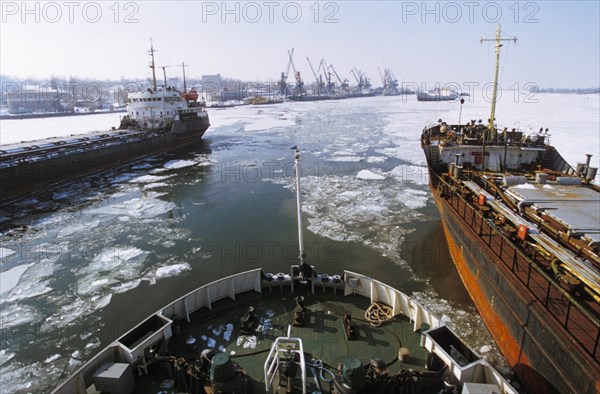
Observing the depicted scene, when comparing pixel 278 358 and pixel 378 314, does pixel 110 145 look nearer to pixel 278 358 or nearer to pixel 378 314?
pixel 378 314

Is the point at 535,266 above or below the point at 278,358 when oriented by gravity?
above

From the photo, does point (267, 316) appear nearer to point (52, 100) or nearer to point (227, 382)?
point (227, 382)

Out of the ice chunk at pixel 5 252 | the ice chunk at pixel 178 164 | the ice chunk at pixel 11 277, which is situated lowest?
the ice chunk at pixel 11 277

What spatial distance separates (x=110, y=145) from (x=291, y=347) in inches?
1353

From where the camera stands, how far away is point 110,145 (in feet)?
110

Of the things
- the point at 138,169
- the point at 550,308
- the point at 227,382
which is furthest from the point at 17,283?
the point at 138,169

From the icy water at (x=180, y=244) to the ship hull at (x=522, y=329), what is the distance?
700 millimetres

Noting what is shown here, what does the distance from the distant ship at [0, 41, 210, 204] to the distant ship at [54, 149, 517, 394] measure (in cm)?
2454

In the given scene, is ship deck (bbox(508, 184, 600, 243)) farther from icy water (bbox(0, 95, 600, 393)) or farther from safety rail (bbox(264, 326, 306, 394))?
safety rail (bbox(264, 326, 306, 394))

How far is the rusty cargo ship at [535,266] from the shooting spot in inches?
262

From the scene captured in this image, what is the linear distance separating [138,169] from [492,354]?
110 ft

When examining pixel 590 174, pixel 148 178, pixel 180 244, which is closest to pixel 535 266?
pixel 590 174

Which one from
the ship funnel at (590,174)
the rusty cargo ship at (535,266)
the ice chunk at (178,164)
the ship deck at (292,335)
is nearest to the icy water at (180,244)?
the rusty cargo ship at (535,266)

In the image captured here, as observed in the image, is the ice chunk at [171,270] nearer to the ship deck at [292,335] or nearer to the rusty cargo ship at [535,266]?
the ship deck at [292,335]
